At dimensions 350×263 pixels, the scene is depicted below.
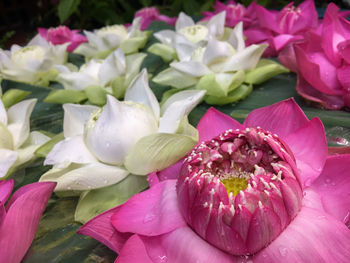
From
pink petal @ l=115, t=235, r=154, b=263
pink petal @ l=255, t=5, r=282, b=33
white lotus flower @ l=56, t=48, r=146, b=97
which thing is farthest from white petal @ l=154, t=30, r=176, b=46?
pink petal @ l=115, t=235, r=154, b=263

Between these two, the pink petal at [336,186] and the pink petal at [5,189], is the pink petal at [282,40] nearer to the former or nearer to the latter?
the pink petal at [336,186]

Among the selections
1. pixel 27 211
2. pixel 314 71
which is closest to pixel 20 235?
pixel 27 211

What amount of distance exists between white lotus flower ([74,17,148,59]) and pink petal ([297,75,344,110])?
52cm

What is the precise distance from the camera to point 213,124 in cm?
45

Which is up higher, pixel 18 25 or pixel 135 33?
pixel 135 33

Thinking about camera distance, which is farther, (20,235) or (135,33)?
(135,33)

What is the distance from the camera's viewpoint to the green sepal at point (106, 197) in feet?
1.45

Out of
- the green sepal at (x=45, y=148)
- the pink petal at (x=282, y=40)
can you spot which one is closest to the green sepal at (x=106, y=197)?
the green sepal at (x=45, y=148)

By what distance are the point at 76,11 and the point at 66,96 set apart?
4.75 ft

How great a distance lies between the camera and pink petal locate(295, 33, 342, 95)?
1.78 feet

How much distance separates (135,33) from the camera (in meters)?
1.08

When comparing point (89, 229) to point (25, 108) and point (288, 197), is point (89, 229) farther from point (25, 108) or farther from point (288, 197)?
point (25, 108)

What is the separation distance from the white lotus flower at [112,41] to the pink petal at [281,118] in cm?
64

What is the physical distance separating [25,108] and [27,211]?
0.28 m
